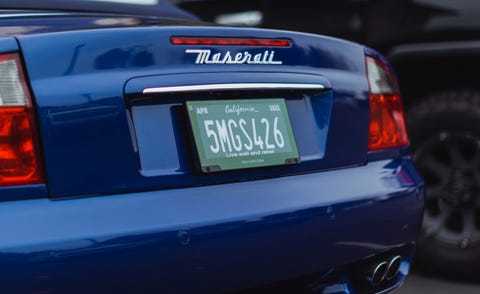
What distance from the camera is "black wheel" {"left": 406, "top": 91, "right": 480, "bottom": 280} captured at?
3922 mm

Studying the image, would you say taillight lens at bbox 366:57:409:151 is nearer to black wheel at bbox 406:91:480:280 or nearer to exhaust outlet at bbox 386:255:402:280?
exhaust outlet at bbox 386:255:402:280

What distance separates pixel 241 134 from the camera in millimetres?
2227

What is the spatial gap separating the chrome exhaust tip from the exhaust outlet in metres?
0.02

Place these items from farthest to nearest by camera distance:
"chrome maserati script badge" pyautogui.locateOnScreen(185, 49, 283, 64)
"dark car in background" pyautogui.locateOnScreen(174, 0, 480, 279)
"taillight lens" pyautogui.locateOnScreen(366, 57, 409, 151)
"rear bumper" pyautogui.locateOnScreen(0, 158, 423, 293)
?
"dark car in background" pyautogui.locateOnScreen(174, 0, 480, 279) < "taillight lens" pyautogui.locateOnScreen(366, 57, 409, 151) < "chrome maserati script badge" pyautogui.locateOnScreen(185, 49, 283, 64) < "rear bumper" pyautogui.locateOnScreen(0, 158, 423, 293)

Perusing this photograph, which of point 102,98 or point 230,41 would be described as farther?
point 230,41

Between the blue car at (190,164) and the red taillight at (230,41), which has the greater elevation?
the red taillight at (230,41)

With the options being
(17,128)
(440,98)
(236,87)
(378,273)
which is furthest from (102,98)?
(440,98)

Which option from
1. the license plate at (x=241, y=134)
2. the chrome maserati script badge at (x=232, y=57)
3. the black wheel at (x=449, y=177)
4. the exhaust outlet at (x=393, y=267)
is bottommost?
the black wheel at (x=449, y=177)

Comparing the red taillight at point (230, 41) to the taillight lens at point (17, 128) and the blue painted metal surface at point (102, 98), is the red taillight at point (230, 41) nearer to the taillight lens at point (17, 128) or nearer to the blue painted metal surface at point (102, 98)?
the blue painted metal surface at point (102, 98)

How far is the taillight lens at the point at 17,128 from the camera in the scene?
1.88 m

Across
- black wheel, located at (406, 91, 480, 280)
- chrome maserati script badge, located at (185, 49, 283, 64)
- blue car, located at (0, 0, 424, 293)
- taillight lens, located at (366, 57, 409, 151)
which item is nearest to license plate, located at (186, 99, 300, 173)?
blue car, located at (0, 0, 424, 293)

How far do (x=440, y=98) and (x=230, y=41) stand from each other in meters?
2.07

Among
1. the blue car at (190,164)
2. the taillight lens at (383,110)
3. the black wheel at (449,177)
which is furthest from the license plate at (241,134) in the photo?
the black wheel at (449,177)

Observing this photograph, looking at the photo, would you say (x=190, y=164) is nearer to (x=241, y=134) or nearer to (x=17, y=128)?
(x=241, y=134)
